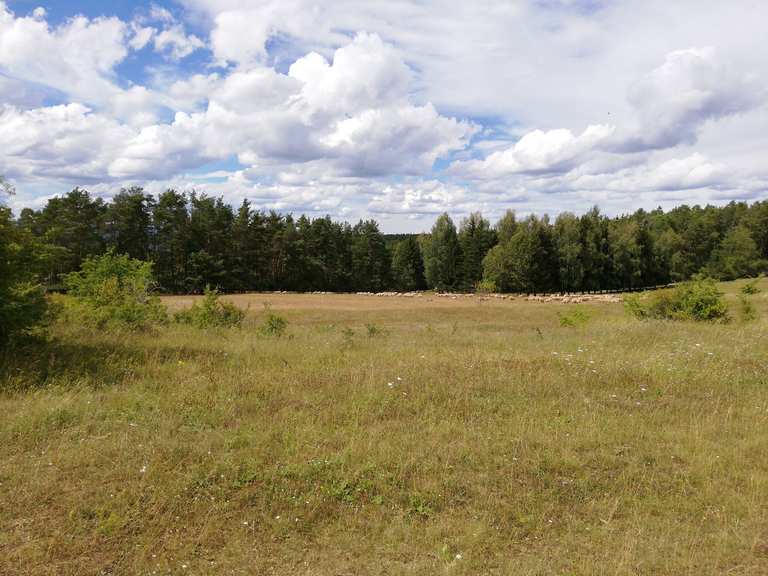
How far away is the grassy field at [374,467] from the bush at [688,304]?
41.3 ft

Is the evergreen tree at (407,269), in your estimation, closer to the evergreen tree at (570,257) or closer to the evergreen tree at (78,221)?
Result: the evergreen tree at (570,257)

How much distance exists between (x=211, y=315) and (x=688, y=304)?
61.9 ft

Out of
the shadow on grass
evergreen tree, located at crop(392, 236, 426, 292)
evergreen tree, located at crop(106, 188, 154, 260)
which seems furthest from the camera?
evergreen tree, located at crop(392, 236, 426, 292)

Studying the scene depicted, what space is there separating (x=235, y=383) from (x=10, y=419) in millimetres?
2845

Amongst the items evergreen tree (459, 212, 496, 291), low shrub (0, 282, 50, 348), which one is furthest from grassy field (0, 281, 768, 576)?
evergreen tree (459, 212, 496, 291)

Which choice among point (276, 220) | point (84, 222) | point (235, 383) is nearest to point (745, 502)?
point (235, 383)

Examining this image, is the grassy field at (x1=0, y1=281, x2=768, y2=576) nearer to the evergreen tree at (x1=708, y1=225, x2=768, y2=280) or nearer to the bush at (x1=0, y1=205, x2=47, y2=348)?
the bush at (x1=0, y1=205, x2=47, y2=348)

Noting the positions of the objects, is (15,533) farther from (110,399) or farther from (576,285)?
(576,285)

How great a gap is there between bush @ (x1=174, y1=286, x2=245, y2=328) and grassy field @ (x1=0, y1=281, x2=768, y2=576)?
8.20 metres

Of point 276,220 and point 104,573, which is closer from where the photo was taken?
point 104,573

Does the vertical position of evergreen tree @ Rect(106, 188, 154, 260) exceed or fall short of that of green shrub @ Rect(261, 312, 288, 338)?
it exceeds it

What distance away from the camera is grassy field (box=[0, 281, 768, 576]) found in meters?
4.23

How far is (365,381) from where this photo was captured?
818 cm

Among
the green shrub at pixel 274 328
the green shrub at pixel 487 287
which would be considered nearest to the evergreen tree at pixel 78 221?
the green shrub at pixel 274 328
